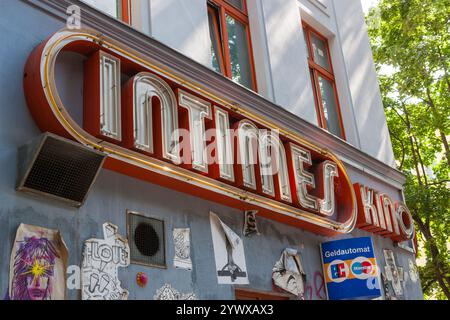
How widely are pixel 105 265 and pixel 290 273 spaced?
3.48m

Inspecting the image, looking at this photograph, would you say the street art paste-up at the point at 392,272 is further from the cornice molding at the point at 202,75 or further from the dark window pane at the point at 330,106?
the dark window pane at the point at 330,106

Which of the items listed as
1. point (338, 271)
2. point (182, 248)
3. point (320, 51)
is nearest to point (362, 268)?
point (338, 271)

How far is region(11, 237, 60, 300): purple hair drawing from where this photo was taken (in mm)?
4941

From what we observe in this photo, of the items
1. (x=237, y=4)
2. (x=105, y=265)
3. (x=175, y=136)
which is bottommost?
(x=105, y=265)

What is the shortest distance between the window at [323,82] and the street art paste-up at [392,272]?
2.48 meters

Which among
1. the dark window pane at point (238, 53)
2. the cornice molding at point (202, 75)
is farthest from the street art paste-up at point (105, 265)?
the dark window pane at point (238, 53)

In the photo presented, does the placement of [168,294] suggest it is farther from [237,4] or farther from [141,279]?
[237,4]

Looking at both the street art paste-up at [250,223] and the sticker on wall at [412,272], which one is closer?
the street art paste-up at [250,223]

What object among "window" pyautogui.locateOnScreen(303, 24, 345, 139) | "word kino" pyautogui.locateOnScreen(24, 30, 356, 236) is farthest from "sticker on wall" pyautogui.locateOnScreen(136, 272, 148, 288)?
"window" pyautogui.locateOnScreen(303, 24, 345, 139)

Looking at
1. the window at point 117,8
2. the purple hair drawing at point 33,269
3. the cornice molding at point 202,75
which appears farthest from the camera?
the window at point 117,8

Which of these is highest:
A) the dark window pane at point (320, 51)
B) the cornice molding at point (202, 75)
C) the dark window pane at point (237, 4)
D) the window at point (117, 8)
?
the dark window pane at point (320, 51)

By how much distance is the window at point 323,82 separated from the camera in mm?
11633

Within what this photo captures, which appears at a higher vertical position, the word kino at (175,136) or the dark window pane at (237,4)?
the dark window pane at (237,4)

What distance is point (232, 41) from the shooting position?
31.8ft
